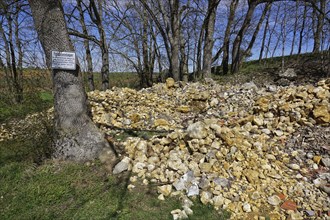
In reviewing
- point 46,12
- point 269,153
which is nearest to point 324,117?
point 269,153

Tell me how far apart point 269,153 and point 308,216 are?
2.83 feet

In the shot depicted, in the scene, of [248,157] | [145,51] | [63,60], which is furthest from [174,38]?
[248,157]

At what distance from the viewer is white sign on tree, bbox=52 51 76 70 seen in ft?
8.54

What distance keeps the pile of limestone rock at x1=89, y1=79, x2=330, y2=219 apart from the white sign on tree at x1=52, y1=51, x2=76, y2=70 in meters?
1.38

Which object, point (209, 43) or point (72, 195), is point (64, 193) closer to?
point (72, 195)

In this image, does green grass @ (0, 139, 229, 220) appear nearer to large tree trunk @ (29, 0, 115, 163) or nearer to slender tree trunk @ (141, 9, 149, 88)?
large tree trunk @ (29, 0, 115, 163)

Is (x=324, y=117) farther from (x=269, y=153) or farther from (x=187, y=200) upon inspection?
(x=187, y=200)

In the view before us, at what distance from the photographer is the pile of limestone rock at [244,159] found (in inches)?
84.8

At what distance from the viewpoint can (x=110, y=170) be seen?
106 inches

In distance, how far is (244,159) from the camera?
101 inches

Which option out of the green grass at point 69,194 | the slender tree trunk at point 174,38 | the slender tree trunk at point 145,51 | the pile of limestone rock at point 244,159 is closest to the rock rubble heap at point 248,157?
the pile of limestone rock at point 244,159

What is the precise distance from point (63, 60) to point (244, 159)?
2562 mm

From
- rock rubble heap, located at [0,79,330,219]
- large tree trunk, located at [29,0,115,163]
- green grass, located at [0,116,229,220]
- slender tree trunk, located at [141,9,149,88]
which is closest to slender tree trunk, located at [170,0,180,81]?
slender tree trunk, located at [141,9,149,88]

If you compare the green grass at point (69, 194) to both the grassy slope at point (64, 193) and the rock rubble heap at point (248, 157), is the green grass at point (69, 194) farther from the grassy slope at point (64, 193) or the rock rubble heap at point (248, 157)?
the rock rubble heap at point (248, 157)
